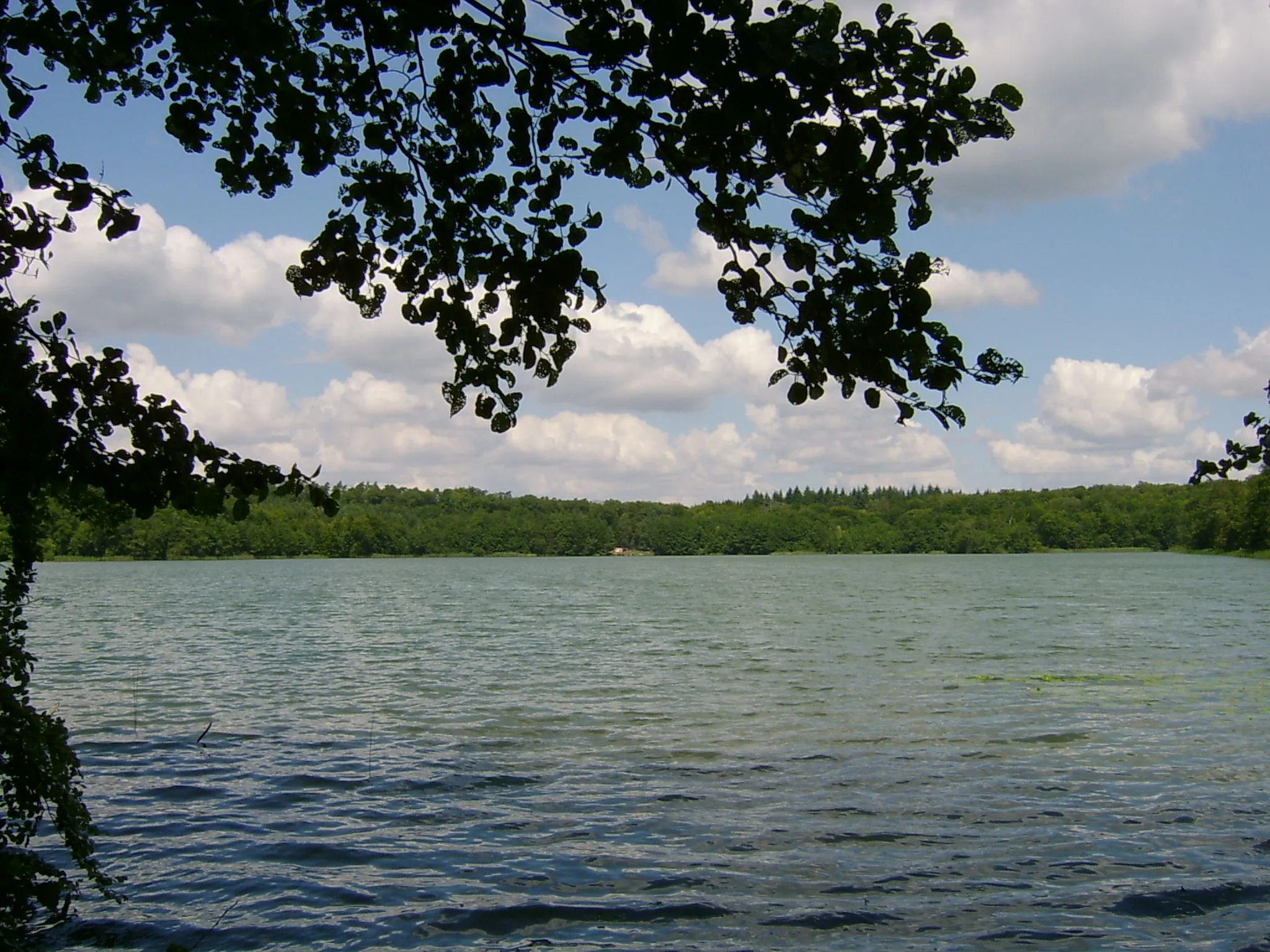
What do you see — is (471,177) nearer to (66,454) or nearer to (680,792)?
(66,454)

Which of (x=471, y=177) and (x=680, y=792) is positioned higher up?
(x=471, y=177)

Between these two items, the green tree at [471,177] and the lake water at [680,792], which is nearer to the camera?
the green tree at [471,177]

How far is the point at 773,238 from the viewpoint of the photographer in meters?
4.90

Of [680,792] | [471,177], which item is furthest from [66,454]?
[680,792]

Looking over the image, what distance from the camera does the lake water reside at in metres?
10.2

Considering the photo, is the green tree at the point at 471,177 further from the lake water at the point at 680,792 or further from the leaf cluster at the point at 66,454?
the lake water at the point at 680,792

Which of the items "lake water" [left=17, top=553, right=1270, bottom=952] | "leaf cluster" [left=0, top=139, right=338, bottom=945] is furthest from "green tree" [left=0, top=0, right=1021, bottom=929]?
"lake water" [left=17, top=553, right=1270, bottom=952]

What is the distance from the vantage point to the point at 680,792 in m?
15.0

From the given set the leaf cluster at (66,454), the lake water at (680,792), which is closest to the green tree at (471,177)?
the leaf cluster at (66,454)

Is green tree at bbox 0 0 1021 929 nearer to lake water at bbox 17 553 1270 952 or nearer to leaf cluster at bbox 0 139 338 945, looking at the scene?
leaf cluster at bbox 0 139 338 945

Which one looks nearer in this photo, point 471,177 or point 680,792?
point 471,177

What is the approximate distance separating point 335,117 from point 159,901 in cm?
855

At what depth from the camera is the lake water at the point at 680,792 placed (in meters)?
10.2

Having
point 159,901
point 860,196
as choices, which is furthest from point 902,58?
point 159,901
